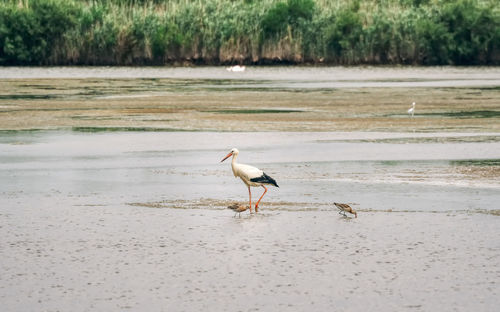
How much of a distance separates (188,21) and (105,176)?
128 ft

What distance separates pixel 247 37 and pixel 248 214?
135 ft

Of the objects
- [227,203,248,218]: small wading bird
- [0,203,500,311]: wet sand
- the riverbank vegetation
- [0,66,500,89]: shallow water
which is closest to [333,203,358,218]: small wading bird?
[0,203,500,311]: wet sand

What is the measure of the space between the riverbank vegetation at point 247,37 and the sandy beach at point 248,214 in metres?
26.0

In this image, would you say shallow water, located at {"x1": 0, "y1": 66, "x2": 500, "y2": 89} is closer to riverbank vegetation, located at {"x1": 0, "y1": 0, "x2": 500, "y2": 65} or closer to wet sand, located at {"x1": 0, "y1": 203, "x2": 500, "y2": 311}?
riverbank vegetation, located at {"x1": 0, "y1": 0, "x2": 500, "y2": 65}

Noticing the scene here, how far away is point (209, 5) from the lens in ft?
184

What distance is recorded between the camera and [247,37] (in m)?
52.8

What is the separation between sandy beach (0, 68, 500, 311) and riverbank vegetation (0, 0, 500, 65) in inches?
1025

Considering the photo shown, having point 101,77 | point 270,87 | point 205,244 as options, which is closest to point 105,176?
point 205,244

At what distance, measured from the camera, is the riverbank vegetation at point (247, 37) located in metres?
52.4

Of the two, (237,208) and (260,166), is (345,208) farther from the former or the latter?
(260,166)

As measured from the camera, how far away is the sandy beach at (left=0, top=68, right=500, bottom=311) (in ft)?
27.7

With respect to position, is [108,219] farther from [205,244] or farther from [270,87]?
[270,87]

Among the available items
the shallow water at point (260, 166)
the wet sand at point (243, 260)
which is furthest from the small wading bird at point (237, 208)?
the shallow water at point (260, 166)

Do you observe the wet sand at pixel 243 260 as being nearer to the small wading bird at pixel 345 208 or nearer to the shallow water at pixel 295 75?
the small wading bird at pixel 345 208
